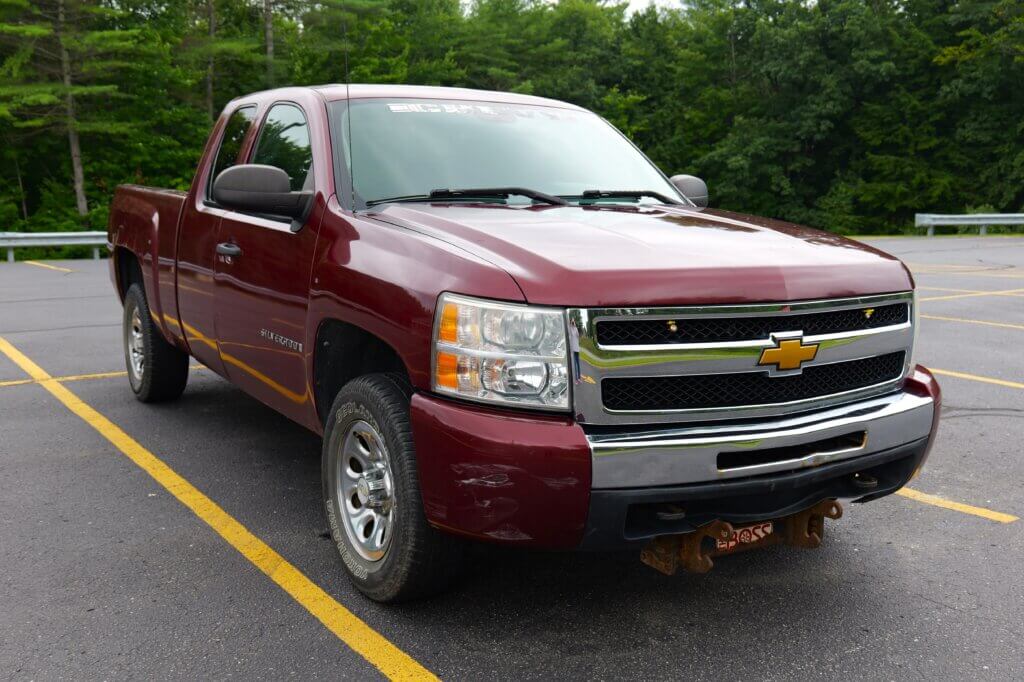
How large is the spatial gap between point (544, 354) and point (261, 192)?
64.4 inches

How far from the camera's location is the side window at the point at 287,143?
14.3 feet

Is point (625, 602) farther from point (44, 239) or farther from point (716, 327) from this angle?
point (44, 239)

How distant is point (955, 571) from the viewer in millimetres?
3789

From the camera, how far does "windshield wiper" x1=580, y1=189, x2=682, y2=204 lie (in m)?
4.32

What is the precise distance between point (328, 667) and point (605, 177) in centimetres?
253

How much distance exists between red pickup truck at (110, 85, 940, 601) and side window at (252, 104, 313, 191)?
0.05 m

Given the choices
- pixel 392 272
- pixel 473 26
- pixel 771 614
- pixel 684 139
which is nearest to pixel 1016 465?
pixel 771 614

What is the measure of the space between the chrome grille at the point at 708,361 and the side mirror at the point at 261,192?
5.25 feet

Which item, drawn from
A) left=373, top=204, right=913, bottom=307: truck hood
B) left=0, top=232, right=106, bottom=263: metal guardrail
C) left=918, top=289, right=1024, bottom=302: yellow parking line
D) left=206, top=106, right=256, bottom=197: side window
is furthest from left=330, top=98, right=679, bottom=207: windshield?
left=0, top=232, right=106, bottom=263: metal guardrail

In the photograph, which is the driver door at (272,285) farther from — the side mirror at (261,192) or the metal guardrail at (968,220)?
the metal guardrail at (968,220)

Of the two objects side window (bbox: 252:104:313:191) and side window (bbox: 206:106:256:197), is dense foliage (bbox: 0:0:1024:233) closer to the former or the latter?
side window (bbox: 206:106:256:197)

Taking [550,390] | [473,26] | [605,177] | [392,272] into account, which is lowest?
[550,390]

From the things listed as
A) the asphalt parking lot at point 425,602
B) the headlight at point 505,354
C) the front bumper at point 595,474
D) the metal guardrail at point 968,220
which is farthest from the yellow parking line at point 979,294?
the metal guardrail at point 968,220

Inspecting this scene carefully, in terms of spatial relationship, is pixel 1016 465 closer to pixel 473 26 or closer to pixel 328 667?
pixel 328 667
